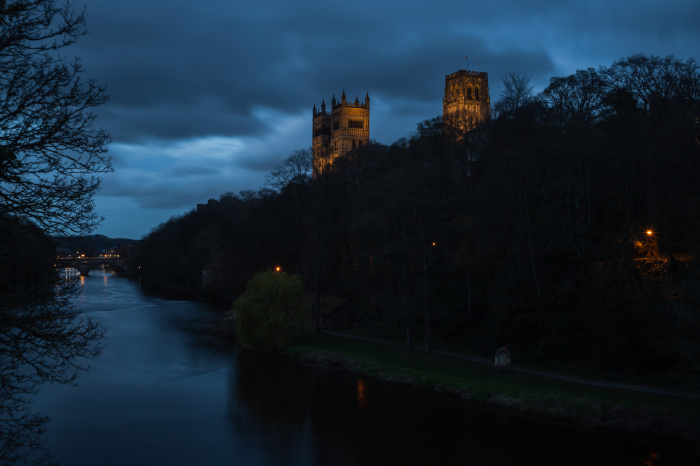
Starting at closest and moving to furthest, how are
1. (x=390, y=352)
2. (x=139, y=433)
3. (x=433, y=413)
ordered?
(x=139, y=433) < (x=433, y=413) < (x=390, y=352)

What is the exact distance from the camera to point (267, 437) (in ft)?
64.2

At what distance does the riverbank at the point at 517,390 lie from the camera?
19078mm

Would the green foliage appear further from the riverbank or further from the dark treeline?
the dark treeline

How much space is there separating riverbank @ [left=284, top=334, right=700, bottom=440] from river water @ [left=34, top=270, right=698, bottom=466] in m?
0.67

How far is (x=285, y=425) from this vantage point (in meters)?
20.9

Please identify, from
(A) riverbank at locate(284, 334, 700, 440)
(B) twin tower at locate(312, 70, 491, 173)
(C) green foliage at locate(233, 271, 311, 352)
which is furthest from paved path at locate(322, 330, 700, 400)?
(B) twin tower at locate(312, 70, 491, 173)

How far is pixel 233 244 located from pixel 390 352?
1281 inches

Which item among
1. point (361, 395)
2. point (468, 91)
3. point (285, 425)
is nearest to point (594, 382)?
point (361, 395)

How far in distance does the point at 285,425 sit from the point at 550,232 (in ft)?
54.2

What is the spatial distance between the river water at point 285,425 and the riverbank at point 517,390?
2.19 ft

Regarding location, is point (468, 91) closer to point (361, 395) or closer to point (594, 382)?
point (594, 382)

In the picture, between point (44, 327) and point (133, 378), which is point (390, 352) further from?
point (44, 327)

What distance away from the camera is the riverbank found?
19.1 m

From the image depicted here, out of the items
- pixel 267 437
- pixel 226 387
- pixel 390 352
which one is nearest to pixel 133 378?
pixel 226 387
